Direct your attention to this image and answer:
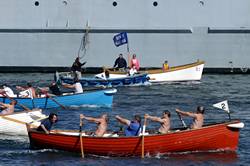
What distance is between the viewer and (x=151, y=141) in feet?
83.4

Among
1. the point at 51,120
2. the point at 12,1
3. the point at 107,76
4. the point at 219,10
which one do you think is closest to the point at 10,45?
the point at 12,1

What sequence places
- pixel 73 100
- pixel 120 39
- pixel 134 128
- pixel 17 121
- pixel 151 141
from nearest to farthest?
pixel 151 141 → pixel 134 128 → pixel 17 121 → pixel 73 100 → pixel 120 39

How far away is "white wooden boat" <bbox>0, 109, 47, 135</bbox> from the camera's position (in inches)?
1144

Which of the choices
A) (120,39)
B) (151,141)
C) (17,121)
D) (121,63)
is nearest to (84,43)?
(120,39)

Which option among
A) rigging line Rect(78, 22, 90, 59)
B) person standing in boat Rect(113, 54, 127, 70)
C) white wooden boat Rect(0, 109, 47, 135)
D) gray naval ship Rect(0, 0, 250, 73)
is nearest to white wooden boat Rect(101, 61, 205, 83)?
person standing in boat Rect(113, 54, 127, 70)

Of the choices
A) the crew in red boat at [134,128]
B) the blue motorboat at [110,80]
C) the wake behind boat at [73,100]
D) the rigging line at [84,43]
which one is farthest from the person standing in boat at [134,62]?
the crew in red boat at [134,128]

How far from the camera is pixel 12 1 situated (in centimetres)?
4847

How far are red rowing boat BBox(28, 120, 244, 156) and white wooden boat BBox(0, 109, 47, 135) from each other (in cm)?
301

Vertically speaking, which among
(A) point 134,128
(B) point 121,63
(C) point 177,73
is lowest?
(A) point 134,128

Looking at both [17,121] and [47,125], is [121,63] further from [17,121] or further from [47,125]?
[47,125]

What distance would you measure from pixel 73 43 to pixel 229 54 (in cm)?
902

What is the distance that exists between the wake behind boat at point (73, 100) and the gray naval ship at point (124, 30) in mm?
12615

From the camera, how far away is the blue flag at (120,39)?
45312mm

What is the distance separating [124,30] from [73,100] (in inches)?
522
